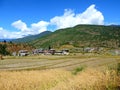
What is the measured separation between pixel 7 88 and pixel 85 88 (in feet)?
11.4

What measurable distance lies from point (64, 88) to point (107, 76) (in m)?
2.85

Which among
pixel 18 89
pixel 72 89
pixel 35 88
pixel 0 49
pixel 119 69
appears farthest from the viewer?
pixel 0 49

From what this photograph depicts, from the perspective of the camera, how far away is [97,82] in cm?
1345

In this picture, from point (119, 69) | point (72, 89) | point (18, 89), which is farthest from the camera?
point (119, 69)

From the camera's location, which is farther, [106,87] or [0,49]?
[0,49]

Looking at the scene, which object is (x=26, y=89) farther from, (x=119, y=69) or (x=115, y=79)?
(x=119, y=69)

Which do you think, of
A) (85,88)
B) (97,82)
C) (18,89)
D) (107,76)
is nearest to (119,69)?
(107,76)

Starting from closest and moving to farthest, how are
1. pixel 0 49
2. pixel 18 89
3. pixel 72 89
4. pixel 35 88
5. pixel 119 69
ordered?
pixel 72 89 → pixel 18 89 → pixel 35 88 → pixel 119 69 → pixel 0 49

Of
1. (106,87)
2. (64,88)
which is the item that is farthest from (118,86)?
(64,88)

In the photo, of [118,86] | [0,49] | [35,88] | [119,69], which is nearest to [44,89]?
[35,88]

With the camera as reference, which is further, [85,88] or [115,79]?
[115,79]

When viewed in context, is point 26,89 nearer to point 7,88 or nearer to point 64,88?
point 7,88

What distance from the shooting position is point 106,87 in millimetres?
12406

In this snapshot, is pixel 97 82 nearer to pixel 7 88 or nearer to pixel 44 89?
pixel 44 89
